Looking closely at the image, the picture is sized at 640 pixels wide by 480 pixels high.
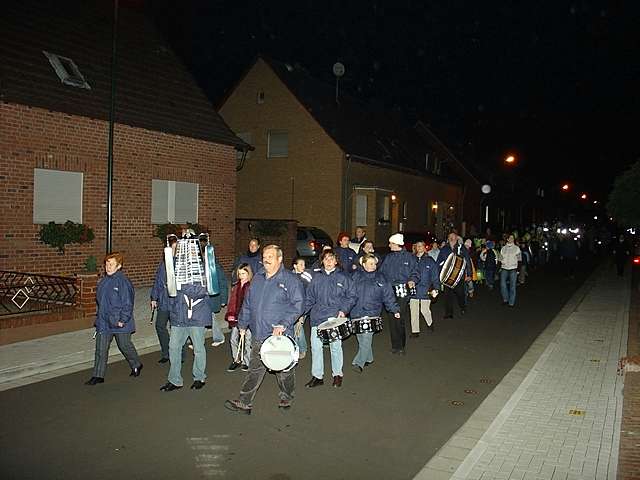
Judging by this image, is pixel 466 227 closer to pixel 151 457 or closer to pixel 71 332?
pixel 71 332

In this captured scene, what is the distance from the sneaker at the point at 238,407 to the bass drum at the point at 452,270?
736 cm

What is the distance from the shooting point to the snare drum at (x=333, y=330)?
761 centimetres

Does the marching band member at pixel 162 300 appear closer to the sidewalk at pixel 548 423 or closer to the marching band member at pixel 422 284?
the sidewalk at pixel 548 423

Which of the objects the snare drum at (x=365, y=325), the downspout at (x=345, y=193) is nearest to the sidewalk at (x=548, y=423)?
the snare drum at (x=365, y=325)

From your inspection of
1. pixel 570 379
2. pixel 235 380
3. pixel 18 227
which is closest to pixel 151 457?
pixel 235 380

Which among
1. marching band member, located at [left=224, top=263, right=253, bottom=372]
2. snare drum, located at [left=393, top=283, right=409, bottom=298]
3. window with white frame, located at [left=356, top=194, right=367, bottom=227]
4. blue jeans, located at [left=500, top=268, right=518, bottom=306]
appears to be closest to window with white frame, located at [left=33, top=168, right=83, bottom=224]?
marching band member, located at [left=224, top=263, right=253, bottom=372]

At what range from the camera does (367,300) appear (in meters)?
8.66

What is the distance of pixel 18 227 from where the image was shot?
13602 mm

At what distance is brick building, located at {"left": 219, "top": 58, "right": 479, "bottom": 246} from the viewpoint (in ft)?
92.3

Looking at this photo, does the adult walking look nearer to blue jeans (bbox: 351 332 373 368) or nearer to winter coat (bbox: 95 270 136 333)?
blue jeans (bbox: 351 332 373 368)

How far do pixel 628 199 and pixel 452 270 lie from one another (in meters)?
3.53

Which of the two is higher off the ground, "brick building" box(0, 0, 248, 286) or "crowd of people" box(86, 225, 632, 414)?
"brick building" box(0, 0, 248, 286)

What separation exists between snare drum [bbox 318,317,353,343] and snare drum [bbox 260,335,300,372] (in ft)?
3.65

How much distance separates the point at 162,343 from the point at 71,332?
105 inches
